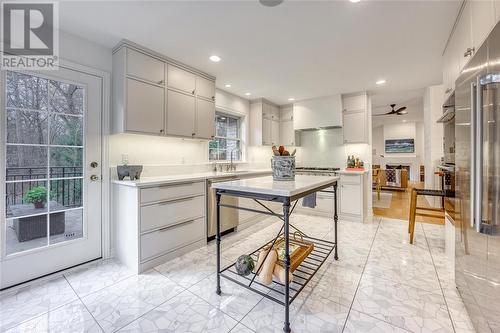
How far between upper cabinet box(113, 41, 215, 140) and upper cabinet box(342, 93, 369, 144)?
268 centimetres

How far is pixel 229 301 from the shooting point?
1.69 m

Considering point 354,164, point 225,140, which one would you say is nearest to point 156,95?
point 225,140

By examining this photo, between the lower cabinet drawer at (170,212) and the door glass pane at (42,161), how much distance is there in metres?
0.75

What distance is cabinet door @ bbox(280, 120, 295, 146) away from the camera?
487cm

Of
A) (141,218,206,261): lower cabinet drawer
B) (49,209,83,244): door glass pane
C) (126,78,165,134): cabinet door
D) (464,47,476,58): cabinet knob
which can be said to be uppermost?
(464,47,476,58): cabinet knob

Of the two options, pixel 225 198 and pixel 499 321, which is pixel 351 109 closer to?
pixel 225 198

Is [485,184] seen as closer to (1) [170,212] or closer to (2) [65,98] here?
(1) [170,212]

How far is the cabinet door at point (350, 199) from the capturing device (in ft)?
12.4

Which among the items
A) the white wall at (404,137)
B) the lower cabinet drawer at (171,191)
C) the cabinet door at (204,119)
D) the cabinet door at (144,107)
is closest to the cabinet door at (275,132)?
the cabinet door at (204,119)

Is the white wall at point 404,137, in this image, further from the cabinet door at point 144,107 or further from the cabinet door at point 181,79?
the cabinet door at point 144,107

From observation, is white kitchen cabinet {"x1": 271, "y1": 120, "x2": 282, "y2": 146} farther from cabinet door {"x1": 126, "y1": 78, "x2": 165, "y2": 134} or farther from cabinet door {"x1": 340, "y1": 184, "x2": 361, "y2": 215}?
cabinet door {"x1": 126, "y1": 78, "x2": 165, "y2": 134}

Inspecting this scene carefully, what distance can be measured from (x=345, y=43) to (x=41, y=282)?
382 cm

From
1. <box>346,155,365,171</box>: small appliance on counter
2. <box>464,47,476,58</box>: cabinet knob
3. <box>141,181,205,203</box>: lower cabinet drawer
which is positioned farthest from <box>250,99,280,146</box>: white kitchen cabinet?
<box>464,47,476,58</box>: cabinet knob

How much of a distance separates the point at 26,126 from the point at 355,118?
15.2 ft
